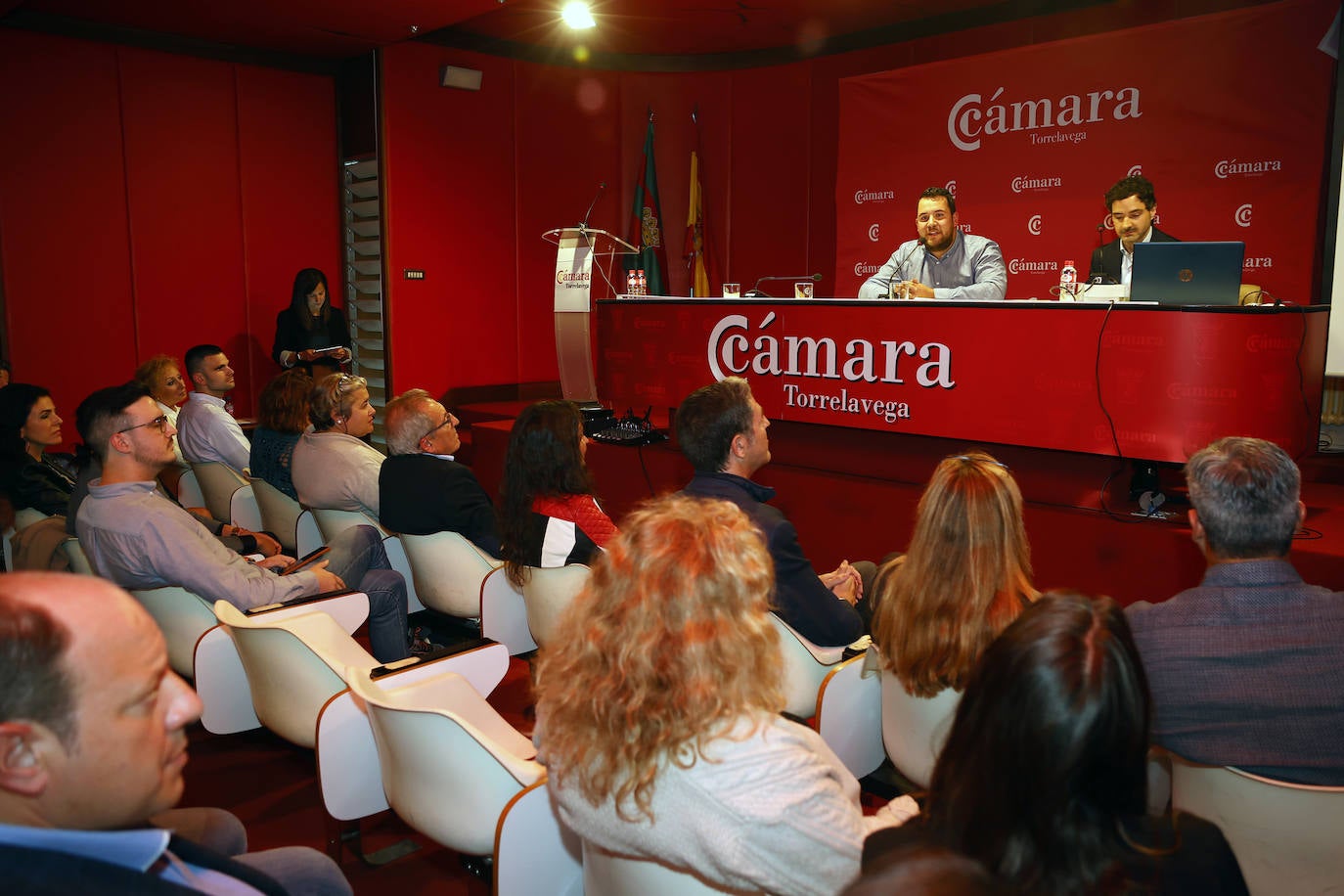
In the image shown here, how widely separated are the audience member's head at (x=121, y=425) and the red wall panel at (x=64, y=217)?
461cm

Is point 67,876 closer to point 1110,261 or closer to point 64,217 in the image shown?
point 1110,261

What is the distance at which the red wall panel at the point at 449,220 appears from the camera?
7676mm

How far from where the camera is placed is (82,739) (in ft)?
3.63

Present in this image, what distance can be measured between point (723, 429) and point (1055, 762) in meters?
2.05

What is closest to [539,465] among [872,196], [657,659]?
[657,659]

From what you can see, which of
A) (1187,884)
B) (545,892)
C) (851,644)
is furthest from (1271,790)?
(545,892)

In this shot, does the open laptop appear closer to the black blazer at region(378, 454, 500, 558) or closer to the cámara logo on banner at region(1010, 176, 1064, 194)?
the black blazer at region(378, 454, 500, 558)

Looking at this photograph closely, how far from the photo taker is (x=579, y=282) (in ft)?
20.9

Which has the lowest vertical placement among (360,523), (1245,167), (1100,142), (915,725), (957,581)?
(915,725)

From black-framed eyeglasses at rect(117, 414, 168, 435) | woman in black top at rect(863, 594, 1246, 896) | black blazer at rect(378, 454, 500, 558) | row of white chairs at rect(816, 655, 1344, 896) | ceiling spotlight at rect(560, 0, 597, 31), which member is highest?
ceiling spotlight at rect(560, 0, 597, 31)

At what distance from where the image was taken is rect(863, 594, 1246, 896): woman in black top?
3.49ft

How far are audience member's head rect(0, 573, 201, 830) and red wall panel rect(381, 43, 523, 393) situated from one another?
272 inches

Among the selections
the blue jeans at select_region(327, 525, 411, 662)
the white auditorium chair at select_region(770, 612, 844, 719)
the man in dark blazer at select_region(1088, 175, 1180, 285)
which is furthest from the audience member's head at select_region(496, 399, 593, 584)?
the man in dark blazer at select_region(1088, 175, 1180, 285)

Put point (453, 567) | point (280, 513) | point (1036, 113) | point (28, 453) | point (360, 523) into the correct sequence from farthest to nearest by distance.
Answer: point (1036, 113) < point (280, 513) < point (28, 453) < point (360, 523) < point (453, 567)
